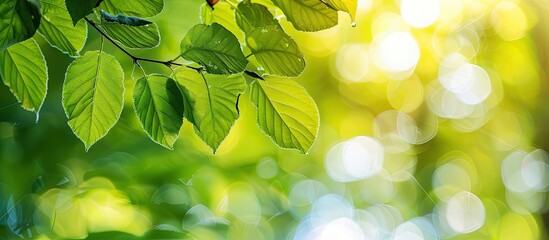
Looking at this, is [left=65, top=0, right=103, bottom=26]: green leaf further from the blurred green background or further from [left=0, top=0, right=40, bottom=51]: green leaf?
the blurred green background

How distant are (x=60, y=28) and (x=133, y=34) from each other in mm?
37

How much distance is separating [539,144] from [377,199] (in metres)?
0.73

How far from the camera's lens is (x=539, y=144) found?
104 inches

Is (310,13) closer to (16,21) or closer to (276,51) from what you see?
(276,51)

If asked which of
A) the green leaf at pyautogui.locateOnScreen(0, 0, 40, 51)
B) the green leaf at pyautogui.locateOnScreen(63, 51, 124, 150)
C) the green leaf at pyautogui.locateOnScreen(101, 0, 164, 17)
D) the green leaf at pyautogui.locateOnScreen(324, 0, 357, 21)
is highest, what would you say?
the green leaf at pyautogui.locateOnScreen(0, 0, 40, 51)

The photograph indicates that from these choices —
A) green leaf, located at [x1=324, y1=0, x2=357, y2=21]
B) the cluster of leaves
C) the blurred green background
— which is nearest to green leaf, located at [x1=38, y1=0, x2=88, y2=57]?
the cluster of leaves

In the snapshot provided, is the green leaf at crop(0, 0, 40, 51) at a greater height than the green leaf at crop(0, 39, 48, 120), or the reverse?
the green leaf at crop(0, 0, 40, 51)

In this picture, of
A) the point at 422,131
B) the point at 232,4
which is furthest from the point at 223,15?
the point at 422,131

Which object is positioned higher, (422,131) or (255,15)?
(255,15)

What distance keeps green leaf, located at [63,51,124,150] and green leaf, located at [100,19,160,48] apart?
13mm

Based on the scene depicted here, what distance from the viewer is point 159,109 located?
314 mm

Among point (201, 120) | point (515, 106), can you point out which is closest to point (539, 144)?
point (515, 106)

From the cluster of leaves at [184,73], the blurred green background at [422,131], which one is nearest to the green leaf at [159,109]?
the cluster of leaves at [184,73]

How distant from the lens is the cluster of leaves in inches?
11.7
